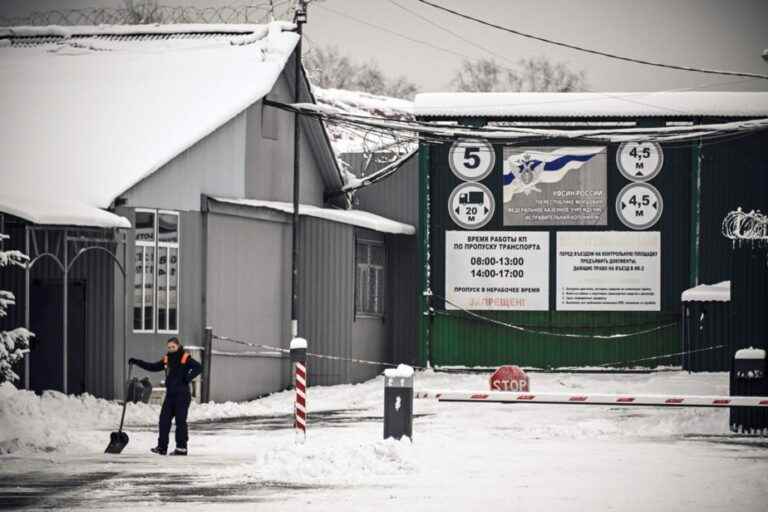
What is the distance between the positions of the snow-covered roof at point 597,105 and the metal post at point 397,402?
16270 millimetres

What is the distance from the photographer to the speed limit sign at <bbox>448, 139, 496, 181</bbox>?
34.9 m

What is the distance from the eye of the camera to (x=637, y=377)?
34.0 meters

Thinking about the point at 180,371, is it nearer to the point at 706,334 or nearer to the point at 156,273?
the point at 156,273

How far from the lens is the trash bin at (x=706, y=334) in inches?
1323

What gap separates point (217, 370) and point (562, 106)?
10771mm

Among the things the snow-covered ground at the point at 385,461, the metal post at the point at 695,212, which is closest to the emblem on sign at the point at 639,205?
the metal post at the point at 695,212

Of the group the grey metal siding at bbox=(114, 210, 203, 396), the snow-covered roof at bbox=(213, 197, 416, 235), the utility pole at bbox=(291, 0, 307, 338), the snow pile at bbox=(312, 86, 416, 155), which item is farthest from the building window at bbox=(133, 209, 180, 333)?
the snow pile at bbox=(312, 86, 416, 155)

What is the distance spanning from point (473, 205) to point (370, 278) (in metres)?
2.94

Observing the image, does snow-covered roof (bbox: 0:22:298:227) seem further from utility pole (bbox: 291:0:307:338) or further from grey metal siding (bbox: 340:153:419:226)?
grey metal siding (bbox: 340:153:419:226)

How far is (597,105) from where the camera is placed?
34.9 metres

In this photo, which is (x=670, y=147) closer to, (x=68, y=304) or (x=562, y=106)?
(x=562, y=106)

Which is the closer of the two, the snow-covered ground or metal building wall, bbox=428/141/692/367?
the snow-covered ground

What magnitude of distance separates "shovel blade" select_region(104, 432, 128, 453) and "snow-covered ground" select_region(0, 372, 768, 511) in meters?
0.12

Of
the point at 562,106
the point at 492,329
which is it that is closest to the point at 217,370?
the point at 492,329
